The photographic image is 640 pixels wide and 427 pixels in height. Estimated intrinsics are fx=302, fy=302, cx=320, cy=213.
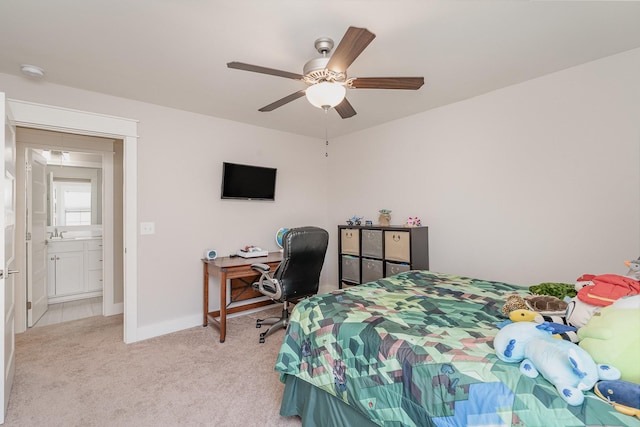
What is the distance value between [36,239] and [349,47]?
423 cm

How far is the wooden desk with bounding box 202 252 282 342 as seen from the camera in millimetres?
3066

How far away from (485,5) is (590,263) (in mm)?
2062

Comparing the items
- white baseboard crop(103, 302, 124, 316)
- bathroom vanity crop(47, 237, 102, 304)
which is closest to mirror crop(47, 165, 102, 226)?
bathroom vanity crop(47, 237, 102, 304)

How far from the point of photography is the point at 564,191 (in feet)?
8.11

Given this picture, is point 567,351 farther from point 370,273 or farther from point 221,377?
point 370,273

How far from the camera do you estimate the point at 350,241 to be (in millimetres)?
3768

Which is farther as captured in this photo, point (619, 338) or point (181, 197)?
point (181, 197)

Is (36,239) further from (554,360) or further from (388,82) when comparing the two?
(554,360)

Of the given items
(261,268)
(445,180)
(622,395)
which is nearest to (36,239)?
(261,268)

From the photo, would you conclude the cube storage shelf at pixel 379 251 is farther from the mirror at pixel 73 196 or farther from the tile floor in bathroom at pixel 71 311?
the mirror at pixel 73 196

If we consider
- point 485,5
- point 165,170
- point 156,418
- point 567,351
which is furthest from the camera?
point 165,170

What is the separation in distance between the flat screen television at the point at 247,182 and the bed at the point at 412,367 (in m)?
2.22

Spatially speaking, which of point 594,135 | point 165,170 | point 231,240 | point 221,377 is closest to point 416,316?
point 221,377

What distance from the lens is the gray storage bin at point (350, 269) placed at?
366cm
